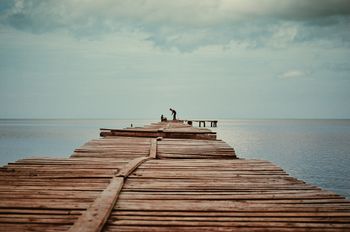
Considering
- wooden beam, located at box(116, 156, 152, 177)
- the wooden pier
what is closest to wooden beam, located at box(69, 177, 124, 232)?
the wooden pier

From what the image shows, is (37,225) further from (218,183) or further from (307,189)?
(307,189)

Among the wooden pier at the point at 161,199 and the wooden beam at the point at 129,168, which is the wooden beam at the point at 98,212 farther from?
the wooden beam at the point at 129,168

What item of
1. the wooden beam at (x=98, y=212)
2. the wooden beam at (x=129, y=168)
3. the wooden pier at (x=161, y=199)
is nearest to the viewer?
the wooden beam at (x=98, y=212)

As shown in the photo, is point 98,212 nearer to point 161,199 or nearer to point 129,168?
point 161,199

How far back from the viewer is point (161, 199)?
3.51 meters

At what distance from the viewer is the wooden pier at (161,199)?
2770 mm

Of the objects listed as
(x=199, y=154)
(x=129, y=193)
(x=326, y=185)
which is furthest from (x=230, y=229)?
(x=326, y=185)

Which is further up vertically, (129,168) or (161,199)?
(129,168)

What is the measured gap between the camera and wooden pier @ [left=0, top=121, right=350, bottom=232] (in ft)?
9.09

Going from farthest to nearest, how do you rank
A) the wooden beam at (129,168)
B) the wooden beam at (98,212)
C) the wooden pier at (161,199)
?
the wooden beam at (129,168), the wooden pier at (161,199), the wooden beam at (98,212)

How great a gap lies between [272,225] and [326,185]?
2440 centimetres

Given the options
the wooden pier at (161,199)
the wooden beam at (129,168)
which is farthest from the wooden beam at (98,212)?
the wooden beam at (129,168)

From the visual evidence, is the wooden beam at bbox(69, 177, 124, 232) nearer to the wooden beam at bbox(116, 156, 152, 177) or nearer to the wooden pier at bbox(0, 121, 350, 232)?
the wooden pier at bbox(0, 121, 350, 232)

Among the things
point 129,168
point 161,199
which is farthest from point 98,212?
point 129,168
